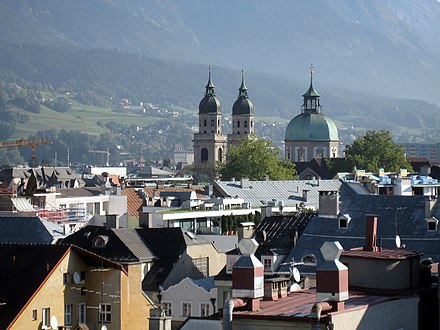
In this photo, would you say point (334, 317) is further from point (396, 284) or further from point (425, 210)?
point (425, 210)

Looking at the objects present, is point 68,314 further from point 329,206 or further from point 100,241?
point 100,241

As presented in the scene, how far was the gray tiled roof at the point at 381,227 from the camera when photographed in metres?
41.2

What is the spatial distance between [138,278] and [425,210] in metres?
7.97

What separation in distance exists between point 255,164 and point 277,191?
166 feet

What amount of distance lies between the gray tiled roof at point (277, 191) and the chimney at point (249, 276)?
265 feet

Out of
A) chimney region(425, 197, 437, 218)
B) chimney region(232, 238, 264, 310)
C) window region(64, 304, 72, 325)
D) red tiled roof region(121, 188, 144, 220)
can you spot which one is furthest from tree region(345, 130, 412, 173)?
chimney region(232, 238, 264, 310)

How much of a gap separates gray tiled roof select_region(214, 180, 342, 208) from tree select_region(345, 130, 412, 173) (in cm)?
4983

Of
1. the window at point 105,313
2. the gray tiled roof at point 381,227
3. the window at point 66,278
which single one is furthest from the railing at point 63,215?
the window at point 66,278

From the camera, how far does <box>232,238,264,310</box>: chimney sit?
74.8 ft

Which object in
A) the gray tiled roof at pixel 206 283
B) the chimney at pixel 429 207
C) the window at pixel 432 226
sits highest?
the chimney at pixel 429 207

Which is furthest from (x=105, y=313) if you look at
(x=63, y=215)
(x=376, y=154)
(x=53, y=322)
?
(x=376, y=154)

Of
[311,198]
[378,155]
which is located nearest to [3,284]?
[311,198]

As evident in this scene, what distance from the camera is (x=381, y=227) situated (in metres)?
42.3

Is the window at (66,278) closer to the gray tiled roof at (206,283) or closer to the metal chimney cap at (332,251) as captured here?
the gray tiled roof at (206,283)
